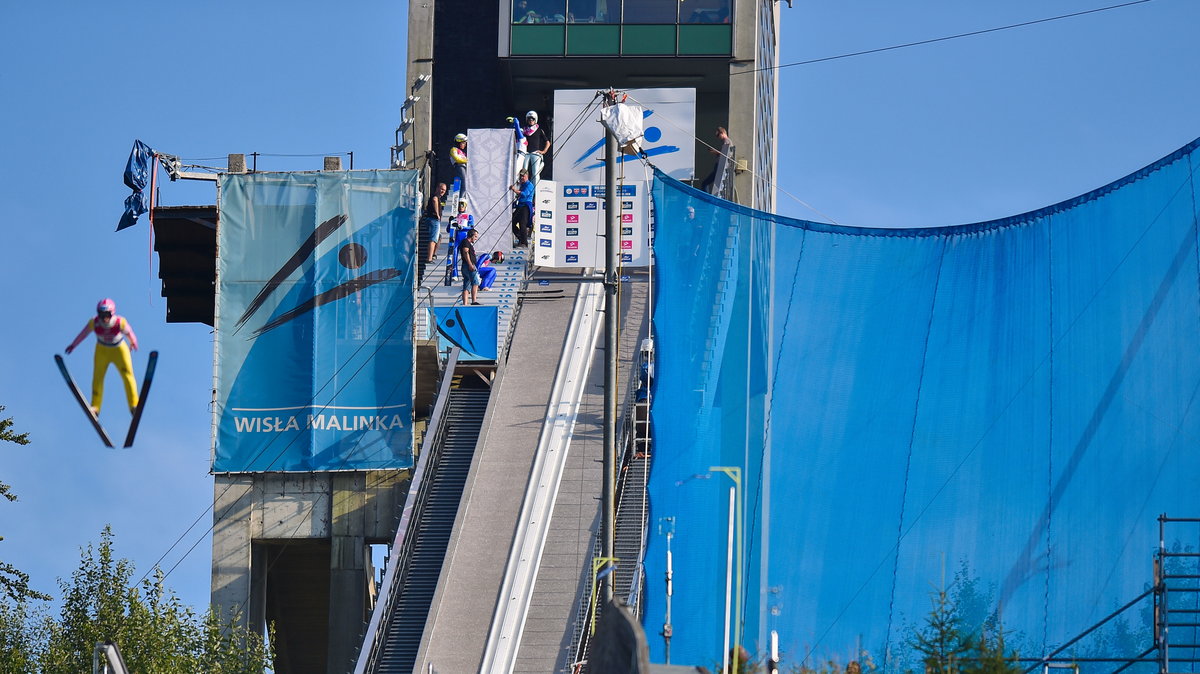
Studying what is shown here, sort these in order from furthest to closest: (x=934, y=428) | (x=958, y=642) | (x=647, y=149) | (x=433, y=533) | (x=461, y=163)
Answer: (x=647, y=149), (x=461, y=163), (x=433, y=533), (x=934, y=428), (x=958, y=642)

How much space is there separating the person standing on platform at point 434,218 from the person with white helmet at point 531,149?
1.87m

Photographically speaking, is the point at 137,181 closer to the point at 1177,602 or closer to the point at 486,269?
the point at 486,269

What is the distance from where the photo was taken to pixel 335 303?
4169cm

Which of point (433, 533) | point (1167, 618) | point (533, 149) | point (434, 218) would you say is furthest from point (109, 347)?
point (533, 149)

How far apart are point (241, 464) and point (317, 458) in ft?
5.22

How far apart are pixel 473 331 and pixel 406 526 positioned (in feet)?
18.3

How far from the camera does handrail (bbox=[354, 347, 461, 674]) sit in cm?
3114

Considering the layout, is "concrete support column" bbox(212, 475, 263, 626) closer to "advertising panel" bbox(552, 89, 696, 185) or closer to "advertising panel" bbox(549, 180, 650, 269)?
"advertising panel" bbox(549, 180, 650, 269)

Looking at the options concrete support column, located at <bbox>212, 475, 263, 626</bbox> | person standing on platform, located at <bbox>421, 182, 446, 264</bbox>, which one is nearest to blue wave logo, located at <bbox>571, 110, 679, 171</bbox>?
person standing on platform, located at <bbox>421, 182, 446, 264</bbox>

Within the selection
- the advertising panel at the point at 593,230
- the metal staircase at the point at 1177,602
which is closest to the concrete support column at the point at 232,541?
the advertising panel at the point at 593,230

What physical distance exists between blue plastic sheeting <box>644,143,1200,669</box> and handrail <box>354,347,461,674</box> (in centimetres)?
724

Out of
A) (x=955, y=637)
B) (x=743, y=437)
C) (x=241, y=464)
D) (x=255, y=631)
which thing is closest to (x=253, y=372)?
(x=241, y=464)

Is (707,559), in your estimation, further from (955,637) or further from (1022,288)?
(1022,288)

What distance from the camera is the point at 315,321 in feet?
137
